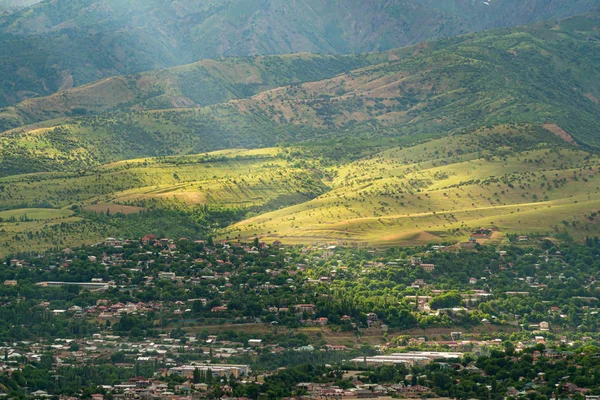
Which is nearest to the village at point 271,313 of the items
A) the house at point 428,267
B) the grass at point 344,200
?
the house at point 428,267

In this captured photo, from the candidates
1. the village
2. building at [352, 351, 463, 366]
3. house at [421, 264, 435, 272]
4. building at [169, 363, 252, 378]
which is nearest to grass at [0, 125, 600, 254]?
the village

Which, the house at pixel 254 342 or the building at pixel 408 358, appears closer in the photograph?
the building at pixel 408 358

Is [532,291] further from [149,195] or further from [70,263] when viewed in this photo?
[149,195]

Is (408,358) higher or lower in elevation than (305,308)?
lower

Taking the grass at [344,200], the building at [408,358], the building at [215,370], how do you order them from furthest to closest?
the grass at [344,200]
the building at [408,358]
the building at [215,370]

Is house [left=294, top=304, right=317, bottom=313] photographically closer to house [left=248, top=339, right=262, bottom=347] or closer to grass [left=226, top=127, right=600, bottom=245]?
house [left=248, top=339, right=262, bottom=347]

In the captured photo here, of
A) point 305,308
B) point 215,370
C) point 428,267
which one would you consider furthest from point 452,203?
point 215,370

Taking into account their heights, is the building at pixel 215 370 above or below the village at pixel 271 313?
below

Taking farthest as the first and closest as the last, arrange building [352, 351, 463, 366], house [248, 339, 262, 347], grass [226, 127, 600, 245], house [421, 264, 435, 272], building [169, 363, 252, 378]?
grass [226, 127, 600, 245] → house [421, 264, 435, 272] → house [248, 339, 262, 347] → building [352, 351, 463, 366] → building [169, 363, 252, 378]

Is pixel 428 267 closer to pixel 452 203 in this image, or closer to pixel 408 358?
pixel 452 203

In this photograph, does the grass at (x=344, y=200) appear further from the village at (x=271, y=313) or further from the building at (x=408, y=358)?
the building at (x=408, y=358)

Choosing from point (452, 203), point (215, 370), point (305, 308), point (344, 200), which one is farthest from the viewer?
point (344, 200)

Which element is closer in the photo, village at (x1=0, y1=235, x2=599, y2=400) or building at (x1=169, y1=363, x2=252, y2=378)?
building at (x1=169, y1=363, x2=252, y2=378)
